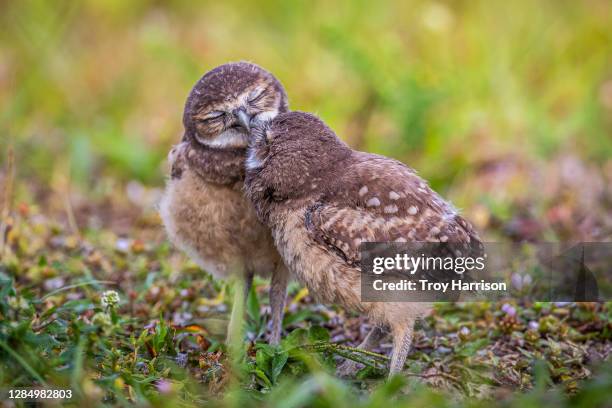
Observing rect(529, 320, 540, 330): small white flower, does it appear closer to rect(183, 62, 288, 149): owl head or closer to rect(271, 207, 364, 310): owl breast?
rect(271, 207, 364, 310): owl breast

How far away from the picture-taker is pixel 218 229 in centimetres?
455

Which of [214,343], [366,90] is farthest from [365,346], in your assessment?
[366,90]

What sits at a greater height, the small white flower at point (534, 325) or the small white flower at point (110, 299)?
the small white flower at point (110, 299)

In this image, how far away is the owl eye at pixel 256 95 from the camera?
4.64m

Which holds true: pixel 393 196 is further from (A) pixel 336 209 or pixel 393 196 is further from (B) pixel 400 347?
(B) pixel 400 347

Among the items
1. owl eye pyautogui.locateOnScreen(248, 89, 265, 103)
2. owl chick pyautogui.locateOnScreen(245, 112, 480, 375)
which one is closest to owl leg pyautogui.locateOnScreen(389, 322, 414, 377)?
owl chick pyautogui.locateOnScreen(245, 112, 480, 375)

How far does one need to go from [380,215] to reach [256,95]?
3.73 ft

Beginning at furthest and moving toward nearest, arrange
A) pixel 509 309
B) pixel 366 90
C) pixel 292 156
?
pixel 366 90, pixel 509 309, pixel 292 156

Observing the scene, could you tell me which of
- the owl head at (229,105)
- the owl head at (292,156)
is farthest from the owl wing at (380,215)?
the owl head at (229,105)

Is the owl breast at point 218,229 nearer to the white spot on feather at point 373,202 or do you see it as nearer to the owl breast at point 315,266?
the owl breast at point 315,266

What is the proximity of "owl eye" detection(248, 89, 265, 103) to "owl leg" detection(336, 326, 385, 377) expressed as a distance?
1.50 metres

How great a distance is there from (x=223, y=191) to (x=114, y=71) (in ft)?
15.9

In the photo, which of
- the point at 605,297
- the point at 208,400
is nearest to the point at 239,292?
the point at 208,400

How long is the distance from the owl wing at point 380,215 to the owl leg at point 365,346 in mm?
640
